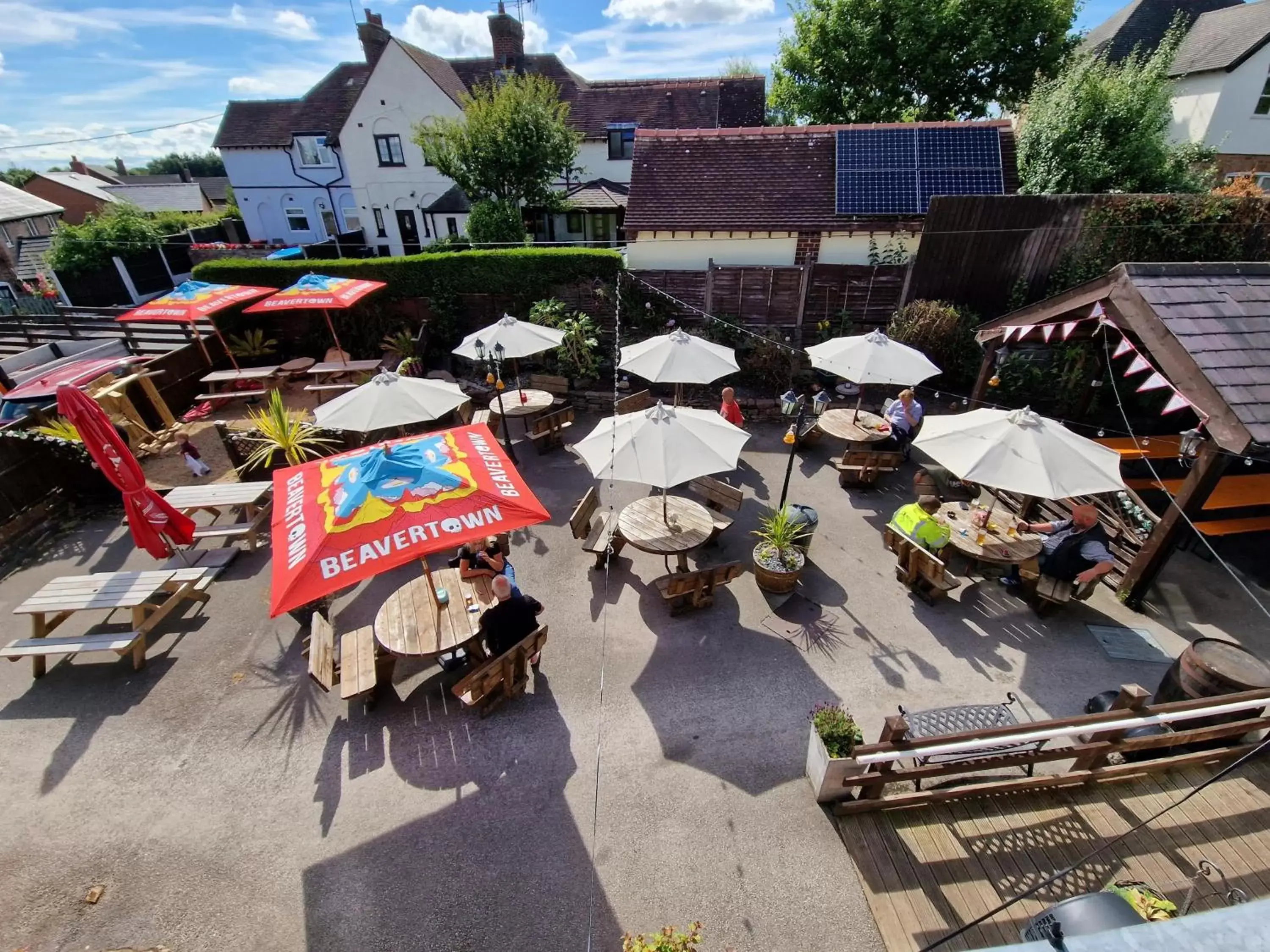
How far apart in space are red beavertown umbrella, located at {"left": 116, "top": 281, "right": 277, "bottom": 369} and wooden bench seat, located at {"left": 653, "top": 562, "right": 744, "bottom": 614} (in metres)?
12.7

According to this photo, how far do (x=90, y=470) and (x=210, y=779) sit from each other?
8.00 meters

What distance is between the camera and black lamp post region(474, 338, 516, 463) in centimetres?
1013

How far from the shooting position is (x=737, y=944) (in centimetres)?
440

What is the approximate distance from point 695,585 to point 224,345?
14799 millimetres

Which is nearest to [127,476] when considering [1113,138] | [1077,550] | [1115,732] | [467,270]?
[467,270]

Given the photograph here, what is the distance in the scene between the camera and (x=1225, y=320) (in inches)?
271

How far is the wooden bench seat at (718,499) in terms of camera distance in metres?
8.66

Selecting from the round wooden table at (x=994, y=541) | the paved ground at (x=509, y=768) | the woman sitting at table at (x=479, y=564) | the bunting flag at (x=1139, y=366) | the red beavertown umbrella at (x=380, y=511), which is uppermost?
the bunting flag at (x=1139, y=366)

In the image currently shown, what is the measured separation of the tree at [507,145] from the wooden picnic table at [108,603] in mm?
16431

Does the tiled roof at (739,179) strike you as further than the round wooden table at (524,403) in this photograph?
Yes

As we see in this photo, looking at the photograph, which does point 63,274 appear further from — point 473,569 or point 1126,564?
point 1126,564

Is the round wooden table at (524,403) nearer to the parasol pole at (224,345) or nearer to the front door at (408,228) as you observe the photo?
the parasol pole at (224,345)

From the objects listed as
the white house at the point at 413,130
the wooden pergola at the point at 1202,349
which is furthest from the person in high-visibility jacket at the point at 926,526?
the white house at the point at 413,130

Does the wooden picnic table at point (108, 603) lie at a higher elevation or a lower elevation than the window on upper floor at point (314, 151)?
lower
